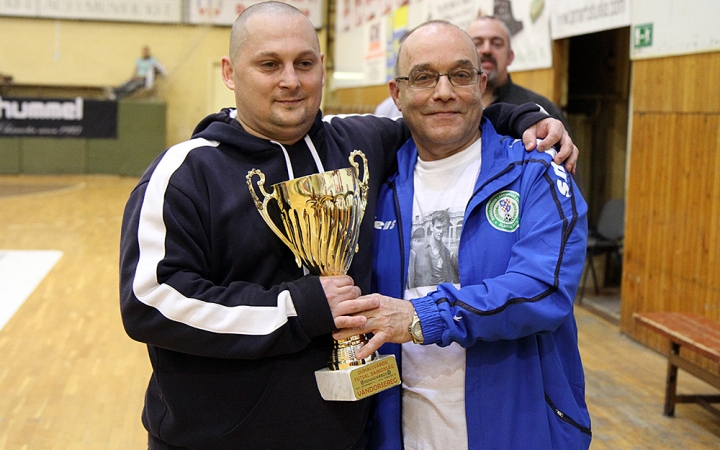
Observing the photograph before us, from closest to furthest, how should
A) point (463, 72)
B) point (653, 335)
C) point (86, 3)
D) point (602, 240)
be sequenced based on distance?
point (463, 72), point (653, 335), point (602, 240), point (86, 3)

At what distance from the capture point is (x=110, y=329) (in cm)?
531

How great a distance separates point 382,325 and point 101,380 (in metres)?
3.17

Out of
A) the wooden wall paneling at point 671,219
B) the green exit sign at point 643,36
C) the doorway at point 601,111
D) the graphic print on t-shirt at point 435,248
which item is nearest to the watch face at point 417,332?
the graphic print on t-shirt at point 435,248

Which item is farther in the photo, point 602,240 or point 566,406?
point 602,240

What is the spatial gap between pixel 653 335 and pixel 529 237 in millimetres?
3656

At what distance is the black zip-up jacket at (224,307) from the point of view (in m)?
1.58

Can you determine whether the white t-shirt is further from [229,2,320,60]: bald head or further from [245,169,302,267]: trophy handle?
[229,2,320,60]: bald head

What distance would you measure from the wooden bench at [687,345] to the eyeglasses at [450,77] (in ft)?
7.68

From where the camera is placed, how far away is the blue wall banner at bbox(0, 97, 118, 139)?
14.2 meters

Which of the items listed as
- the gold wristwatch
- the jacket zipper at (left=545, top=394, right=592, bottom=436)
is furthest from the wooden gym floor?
the gold wristwatch

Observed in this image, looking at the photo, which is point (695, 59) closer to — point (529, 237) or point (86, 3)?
point (529, 237)

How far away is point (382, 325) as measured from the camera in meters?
1.69

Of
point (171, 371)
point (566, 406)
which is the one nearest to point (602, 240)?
point (566, 406)

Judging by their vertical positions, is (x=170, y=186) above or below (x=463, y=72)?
below
